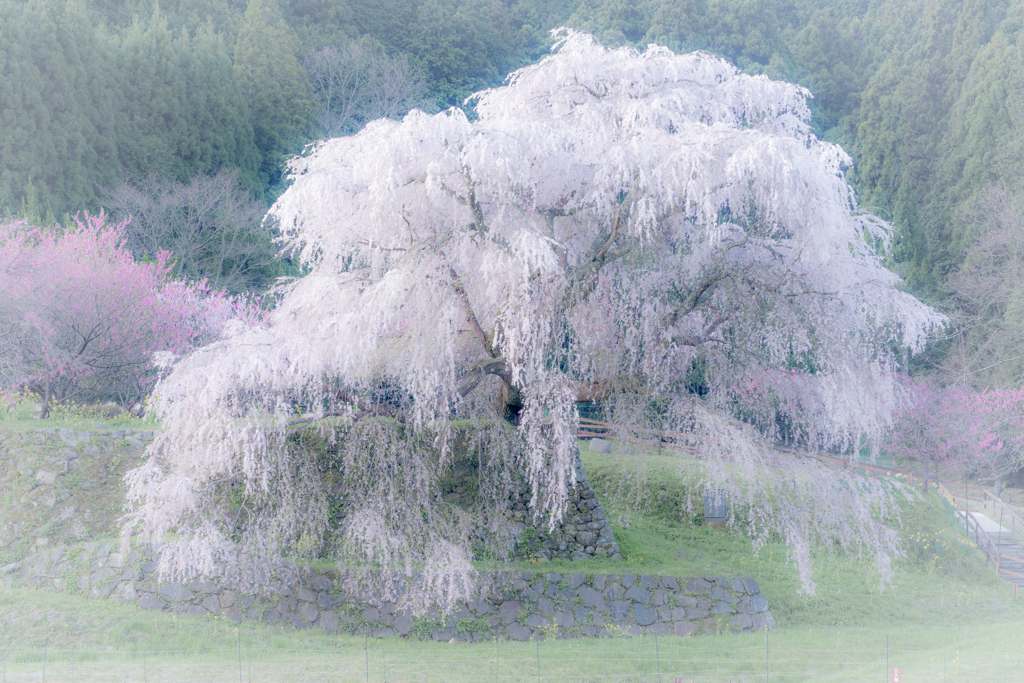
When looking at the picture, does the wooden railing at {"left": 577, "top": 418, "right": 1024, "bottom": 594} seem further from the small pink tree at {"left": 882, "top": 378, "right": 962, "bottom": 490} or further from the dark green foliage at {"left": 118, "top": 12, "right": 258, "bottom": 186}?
the dark green foliage at {"left": 118, "top": 12, "right": 258, "bottom": 186}

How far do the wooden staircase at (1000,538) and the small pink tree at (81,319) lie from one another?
48.1ft

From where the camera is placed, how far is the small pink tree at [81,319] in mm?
12789

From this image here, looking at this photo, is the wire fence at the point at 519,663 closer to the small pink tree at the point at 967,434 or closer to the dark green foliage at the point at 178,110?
the small pink tree at the point at 967,434

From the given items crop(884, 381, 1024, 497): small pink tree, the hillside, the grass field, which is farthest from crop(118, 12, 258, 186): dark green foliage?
crop(884, 381, 1024, 497): small pink tree

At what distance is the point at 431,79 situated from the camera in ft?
106

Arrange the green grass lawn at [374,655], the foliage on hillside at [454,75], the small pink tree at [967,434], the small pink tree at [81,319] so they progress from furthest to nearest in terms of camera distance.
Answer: the foliage on hillside at [454,75] → the small pink tree at [967,434] → the small pink tree at [81,319] → the green grass lawn at [374,655]

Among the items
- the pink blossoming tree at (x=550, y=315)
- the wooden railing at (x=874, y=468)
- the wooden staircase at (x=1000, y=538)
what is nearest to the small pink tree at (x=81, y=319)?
the pink blossoming tree at (x=550, y=315)

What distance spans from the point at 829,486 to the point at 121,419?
405 inches

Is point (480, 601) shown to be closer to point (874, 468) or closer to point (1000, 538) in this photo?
point (874, 468)

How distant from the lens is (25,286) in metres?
12.8

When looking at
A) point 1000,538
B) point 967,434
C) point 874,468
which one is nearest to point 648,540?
point 874,468

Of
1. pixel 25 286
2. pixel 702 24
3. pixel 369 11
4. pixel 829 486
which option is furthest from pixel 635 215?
pixel 369 11

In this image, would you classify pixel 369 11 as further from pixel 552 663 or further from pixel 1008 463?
pixel 552 663

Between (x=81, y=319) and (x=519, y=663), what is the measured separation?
9.69 m
